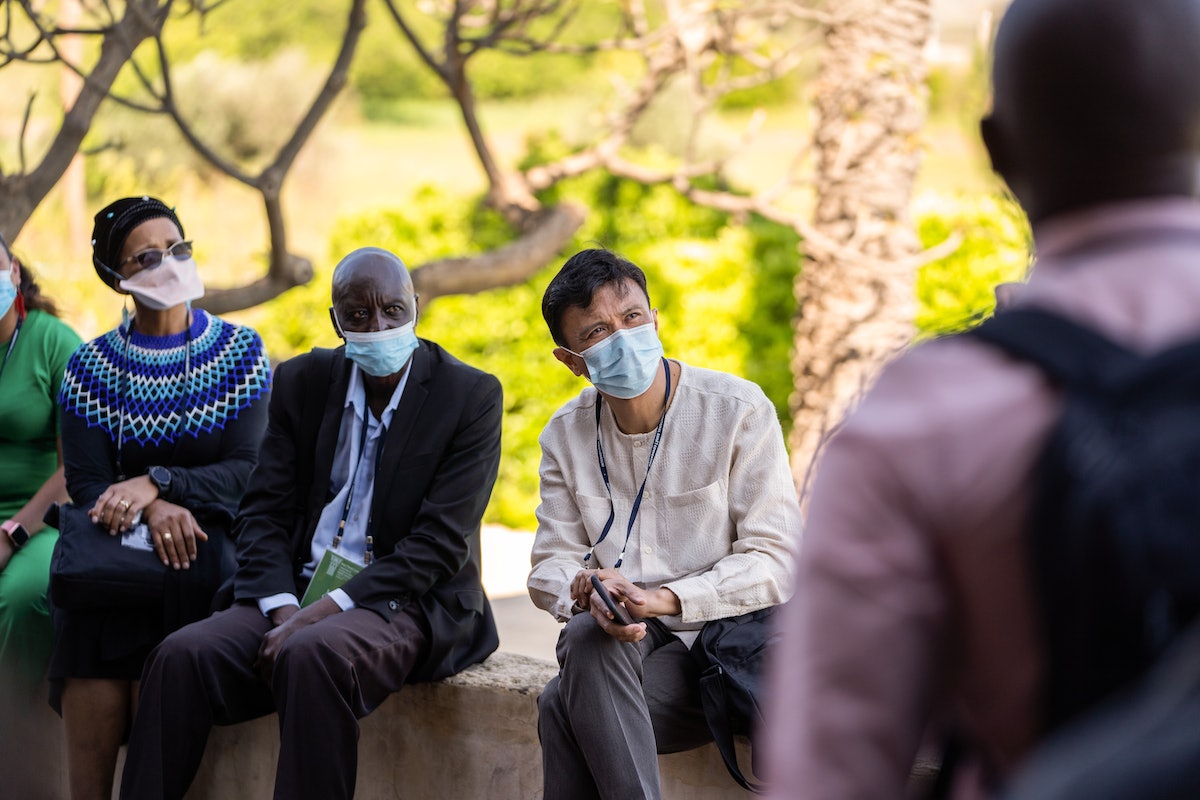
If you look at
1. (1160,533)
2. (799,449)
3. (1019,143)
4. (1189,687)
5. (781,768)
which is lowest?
(799,449)

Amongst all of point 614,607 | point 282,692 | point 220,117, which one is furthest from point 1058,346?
point 220,117

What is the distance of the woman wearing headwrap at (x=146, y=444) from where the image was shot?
3977 millimetres

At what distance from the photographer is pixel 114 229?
14.3 ft

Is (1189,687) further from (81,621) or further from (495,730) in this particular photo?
(81,621)

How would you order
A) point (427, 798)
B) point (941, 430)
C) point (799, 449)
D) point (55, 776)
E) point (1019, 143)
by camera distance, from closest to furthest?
point (941, 430), point (1019, 143), point (427, 798), point (55, 776), point (799, 449)

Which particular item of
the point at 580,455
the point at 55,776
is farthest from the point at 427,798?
the point at 55,776

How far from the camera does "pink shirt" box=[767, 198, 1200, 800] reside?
3.54 ft

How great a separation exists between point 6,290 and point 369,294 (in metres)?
1.55

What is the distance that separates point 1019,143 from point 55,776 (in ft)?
14.1

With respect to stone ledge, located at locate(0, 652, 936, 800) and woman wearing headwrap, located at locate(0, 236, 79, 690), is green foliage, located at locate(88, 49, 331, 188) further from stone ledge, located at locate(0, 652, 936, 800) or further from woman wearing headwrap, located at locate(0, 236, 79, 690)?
stone ledge, located at locate(0, 652, 936, 800)

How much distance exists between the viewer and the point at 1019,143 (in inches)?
47.2

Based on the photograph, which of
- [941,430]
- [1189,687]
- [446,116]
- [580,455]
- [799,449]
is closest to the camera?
[1189,687]

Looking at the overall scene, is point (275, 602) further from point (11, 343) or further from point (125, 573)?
point (11, 343)

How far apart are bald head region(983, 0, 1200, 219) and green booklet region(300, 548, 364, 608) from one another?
295 centimetres
